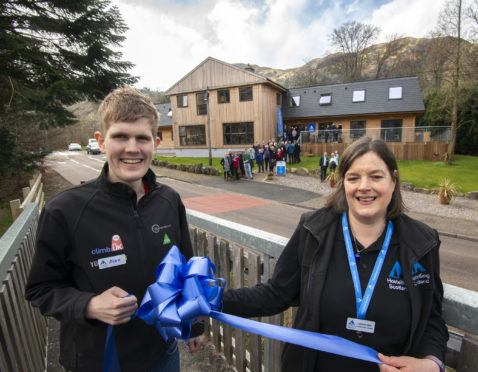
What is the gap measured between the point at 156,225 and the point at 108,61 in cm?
1042

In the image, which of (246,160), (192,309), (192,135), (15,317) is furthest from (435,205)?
(192,135)

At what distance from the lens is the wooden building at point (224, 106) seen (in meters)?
25.8

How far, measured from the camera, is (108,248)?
1489 millimetres

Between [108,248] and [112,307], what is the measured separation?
1.12ft

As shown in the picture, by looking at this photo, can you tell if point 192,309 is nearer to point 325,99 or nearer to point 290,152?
point 290,152

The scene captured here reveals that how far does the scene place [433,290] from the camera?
1.28m

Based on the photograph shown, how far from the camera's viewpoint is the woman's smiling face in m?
1.52

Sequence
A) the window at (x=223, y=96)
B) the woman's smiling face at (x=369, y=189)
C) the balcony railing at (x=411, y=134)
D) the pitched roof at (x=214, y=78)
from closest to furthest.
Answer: the woman's smiling face at (x=369, y=189) → the balcony railing at (x=411, y=134) → the pitched roof at (x=214, y=78) → the window at (x=223, y=96)

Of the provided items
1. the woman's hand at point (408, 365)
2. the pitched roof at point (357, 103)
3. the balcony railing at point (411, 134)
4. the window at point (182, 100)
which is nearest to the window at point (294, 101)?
the pitched roof at point (357, 103)

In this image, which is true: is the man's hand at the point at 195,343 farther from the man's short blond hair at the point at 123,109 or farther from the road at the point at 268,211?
the road at the point at 268,211

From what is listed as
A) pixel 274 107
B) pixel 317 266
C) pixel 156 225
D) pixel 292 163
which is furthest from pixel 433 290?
pixel 274 107

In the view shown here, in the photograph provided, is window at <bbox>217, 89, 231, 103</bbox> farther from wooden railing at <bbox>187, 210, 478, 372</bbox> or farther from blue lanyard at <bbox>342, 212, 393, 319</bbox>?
blue lanyard at <bbox>342, 212, 393, 319</bbox>

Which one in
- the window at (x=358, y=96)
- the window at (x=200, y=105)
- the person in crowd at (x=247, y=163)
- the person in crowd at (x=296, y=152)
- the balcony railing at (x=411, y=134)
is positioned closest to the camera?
the person in crowd at (x=247, y=163)

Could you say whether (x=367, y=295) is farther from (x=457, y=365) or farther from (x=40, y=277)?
(x=40, y=277)
